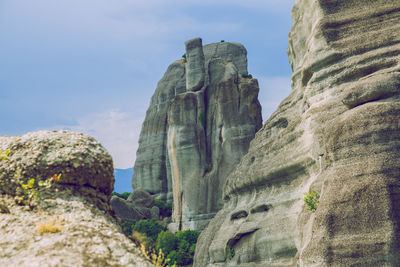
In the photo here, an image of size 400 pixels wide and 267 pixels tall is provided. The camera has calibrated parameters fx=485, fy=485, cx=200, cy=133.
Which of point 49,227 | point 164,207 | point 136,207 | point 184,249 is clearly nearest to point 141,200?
point 136,207

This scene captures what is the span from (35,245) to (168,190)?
53395 millimetres

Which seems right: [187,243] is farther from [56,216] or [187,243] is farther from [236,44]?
[56,216]

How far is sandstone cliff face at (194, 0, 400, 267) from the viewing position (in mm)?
12188

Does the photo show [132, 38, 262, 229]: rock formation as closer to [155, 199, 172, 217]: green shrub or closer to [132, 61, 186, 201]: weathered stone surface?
[155, 199, 172, 217]: green shrub

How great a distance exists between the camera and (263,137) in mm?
23750

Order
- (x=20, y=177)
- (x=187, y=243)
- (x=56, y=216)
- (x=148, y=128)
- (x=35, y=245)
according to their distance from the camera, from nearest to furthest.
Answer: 1. (x=35, y=245)
2. (x=56, y=216)
3. (x=20, y=177)
4. (x=187, y=243)
5. (x=148, y=128)

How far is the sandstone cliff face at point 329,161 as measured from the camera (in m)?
12.2

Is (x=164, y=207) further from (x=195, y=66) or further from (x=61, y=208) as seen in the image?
(x=61, y=208)

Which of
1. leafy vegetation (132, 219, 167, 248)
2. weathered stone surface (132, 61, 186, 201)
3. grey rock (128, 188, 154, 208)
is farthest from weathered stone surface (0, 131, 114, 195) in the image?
weathered stone surface (132, 61, 186, 201)

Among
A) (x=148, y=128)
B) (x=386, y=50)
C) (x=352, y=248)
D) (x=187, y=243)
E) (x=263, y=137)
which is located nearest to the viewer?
(x=352, y=248)

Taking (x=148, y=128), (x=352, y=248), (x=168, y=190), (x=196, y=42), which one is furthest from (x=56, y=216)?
(x=148, y=128)

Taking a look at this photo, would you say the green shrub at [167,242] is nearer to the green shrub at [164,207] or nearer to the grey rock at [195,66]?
the green shrub at [164,207]

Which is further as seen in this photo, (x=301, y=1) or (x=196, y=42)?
(x=196, y=42)

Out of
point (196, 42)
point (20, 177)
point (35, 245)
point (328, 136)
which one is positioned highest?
point (196, 42)
